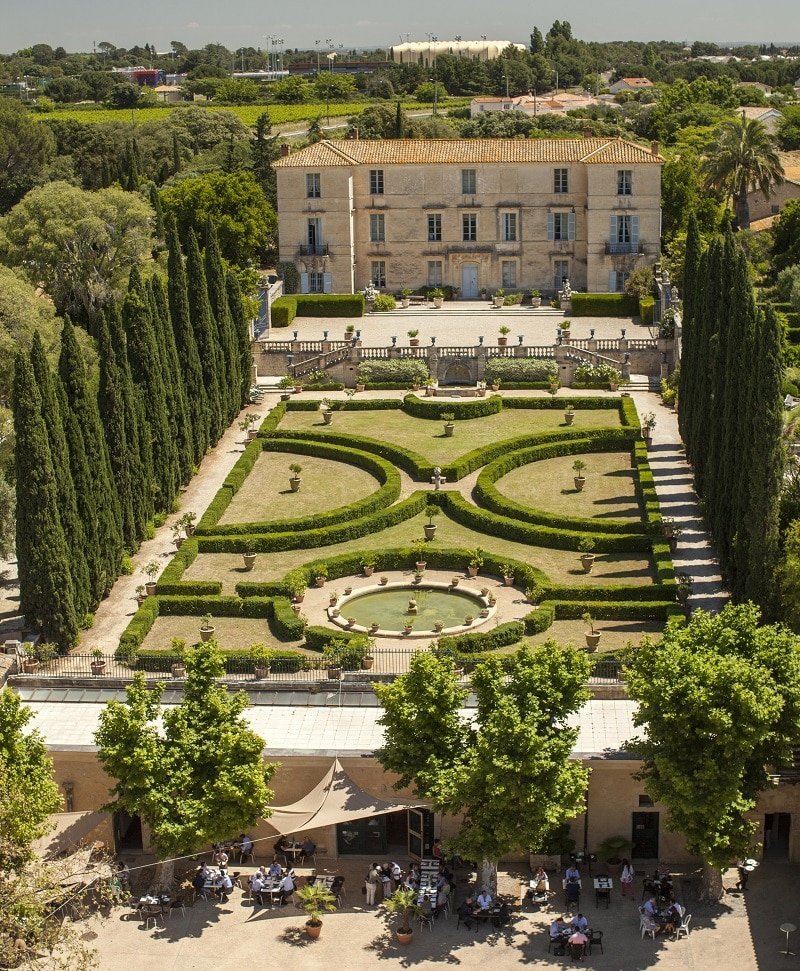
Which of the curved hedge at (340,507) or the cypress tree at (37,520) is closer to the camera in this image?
the cypress tree at (37,520)

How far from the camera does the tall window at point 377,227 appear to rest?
89.3 meters

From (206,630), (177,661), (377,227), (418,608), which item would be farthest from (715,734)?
(377,227)

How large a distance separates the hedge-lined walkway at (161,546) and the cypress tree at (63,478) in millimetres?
947

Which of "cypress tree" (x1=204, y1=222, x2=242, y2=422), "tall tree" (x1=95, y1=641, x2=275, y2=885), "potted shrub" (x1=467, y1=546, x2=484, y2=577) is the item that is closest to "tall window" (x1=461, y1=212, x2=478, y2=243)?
"cypress tree" (x1=204, y1=222, x2=242, y2=422)

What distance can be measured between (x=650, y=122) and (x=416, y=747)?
116 metres

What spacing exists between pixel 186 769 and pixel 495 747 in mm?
6655

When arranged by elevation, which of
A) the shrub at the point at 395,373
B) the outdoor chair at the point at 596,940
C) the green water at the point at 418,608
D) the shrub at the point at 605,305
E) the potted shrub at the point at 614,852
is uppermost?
the shrub at the point at 605,305

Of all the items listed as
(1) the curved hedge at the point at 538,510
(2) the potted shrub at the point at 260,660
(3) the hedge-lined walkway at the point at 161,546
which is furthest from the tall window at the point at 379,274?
(2) the potted shrub at the point at 260,660

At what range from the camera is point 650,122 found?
140 metres

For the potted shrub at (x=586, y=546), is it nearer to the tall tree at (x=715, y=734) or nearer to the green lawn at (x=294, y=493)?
the green lawn at (x=294, y=493)

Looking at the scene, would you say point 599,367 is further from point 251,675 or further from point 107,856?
point 107,856

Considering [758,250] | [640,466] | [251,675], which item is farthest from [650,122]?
[251,675]

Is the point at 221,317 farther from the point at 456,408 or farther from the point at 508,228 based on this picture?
the point at 508,228

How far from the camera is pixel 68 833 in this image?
117 ft
